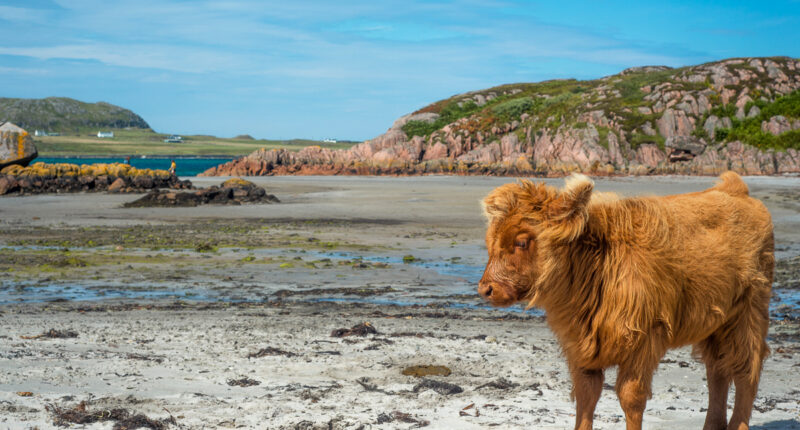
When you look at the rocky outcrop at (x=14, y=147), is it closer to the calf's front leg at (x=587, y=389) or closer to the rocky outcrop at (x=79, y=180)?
the rocky outcrop at (x=79, y=180)

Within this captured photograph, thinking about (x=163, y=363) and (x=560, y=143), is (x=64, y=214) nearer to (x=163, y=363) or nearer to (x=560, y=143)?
(x=163, y=363)

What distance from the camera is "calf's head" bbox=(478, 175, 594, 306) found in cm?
423

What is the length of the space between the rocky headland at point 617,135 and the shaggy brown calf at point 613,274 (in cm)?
5383

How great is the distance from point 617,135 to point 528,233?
209 feet

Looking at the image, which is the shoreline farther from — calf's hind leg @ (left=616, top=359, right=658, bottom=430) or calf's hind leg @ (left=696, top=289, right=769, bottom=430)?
calf's hind leg @ (left=616, top=359, right=658, bottom=430)

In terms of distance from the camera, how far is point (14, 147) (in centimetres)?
4516

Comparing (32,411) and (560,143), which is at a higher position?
(560,143)

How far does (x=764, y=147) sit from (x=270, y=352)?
5837 centimetres

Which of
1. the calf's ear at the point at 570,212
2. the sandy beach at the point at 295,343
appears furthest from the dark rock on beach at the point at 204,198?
the calf's ear at the point at 570,212

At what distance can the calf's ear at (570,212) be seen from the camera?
422 cm

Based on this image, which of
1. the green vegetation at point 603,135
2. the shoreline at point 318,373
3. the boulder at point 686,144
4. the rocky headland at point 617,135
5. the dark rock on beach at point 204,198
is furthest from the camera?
the green vegetation at point 603,135

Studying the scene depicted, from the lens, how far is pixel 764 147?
57312 mm

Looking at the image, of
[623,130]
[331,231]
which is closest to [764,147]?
[623,130]

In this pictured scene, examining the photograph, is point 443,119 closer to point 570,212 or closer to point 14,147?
point 14,147
